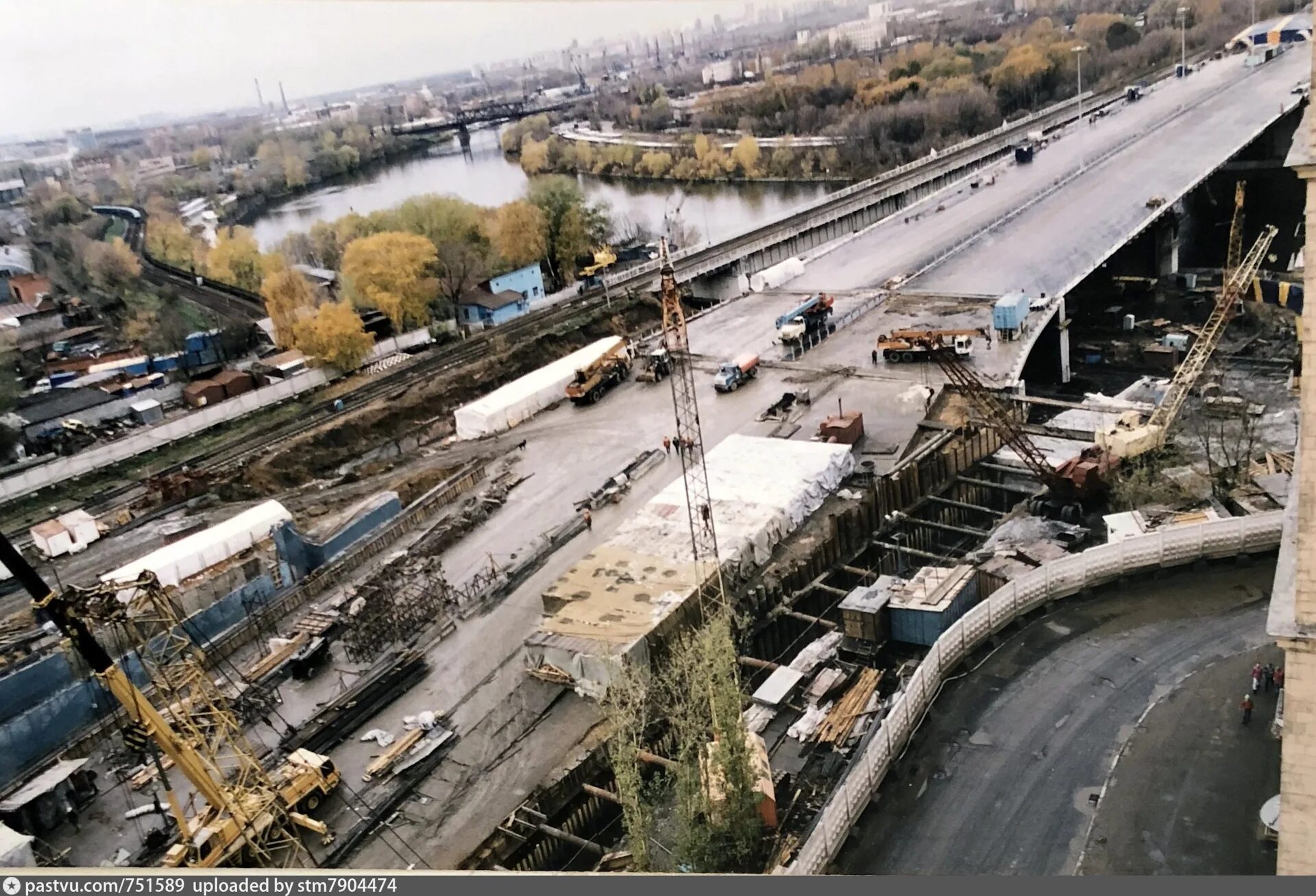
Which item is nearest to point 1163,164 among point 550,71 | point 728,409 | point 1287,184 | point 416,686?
point 1287,184

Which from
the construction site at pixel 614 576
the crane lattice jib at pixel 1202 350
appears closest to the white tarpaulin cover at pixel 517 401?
the construction site at pixel 614 576

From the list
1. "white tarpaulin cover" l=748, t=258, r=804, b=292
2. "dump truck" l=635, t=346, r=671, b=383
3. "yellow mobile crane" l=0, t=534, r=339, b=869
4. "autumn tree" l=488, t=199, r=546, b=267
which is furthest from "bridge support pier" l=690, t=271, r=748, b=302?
"yellow mobile crane" l=0, t=534, r=339, b=869

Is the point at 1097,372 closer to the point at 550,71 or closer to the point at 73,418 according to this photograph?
the point at 550,71

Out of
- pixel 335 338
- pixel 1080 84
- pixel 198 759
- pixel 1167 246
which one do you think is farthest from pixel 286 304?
pixel 1080 84

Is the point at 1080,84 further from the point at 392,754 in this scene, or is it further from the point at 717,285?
the point at 392,754

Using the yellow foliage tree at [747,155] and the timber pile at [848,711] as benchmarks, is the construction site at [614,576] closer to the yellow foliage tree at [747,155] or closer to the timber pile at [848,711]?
the timber pile at [848,711]

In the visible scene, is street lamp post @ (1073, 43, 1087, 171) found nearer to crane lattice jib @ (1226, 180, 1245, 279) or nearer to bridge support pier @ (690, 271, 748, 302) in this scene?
crane lattice jib @ (1226, 180, 1245, 279)
